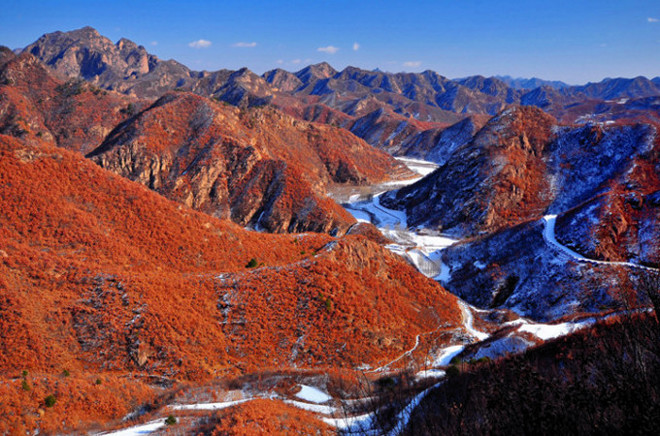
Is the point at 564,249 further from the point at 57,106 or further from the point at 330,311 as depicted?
the point at 57,106

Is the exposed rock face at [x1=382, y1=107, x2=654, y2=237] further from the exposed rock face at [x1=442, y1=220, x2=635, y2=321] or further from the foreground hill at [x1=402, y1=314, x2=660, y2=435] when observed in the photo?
the foreground hill at [x1=402, y1=314, x2=660, y2=435]


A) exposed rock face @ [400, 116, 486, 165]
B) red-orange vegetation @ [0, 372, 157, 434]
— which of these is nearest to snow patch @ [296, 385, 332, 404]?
red-orange vegetation @ [0, 372, 157, 434]

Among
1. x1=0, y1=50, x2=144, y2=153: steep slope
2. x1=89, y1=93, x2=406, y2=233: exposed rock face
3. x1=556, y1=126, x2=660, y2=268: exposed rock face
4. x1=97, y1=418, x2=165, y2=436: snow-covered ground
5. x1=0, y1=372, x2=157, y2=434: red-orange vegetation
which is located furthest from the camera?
x1=0, y1=50, x2=144, y2=153: steep slope

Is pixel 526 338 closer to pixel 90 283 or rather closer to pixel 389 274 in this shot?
pixel 389 274

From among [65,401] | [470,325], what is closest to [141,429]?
[65,401]

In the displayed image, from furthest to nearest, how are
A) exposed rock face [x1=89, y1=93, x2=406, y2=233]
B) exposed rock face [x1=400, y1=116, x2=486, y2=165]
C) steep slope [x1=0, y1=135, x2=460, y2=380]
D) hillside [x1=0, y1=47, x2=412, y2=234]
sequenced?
exposed rock face [x1=400, y1=116, x2=486, y2=165] → hillside [x1=0, y1=47, x2=412, y2=234] → exposed rock face [x1=89, y1=93, x2=406, y2=233] → steep slope [x1=0, y1=135, x2=460, y2=380]

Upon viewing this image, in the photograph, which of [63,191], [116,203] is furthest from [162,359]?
[63,191]

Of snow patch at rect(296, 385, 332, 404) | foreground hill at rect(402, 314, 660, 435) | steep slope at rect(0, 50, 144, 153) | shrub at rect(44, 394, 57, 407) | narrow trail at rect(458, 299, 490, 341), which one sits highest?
steep slope at rect(0, 50, 144, 153)
